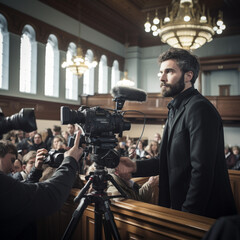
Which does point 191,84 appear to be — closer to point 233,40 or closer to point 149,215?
point 149,215

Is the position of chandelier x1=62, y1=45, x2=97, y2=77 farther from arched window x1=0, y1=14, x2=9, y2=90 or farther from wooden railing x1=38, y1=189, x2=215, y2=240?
wooden railing x1=38, y1=189, x2=215, y2=240

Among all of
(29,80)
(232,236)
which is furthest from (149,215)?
(29,80)

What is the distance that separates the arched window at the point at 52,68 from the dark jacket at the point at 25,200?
11197 millimetres

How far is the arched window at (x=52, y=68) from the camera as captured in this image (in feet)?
39.7

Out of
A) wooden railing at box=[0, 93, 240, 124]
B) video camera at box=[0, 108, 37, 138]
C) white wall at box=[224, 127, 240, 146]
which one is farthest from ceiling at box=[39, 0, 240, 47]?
video camera at box=[0, 108, 37, 138]

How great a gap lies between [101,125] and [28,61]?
409 inches

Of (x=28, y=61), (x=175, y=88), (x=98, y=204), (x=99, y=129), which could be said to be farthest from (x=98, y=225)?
(x=28, y=61)

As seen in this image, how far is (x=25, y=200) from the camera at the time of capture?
1262 millimetres

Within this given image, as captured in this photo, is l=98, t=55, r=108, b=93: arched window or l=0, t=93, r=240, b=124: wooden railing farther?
l=98, t=55, r=108, b=93: arched window

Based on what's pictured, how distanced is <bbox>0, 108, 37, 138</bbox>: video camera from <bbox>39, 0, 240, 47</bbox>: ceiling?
11.2 m

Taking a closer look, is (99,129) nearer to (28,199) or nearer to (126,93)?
(126,93)

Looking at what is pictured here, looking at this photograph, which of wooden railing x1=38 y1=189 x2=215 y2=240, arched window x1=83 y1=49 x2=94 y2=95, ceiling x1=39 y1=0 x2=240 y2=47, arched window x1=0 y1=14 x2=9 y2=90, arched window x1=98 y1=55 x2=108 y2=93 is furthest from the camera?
arched window x1=98 y1=55 x2=108 y2=93

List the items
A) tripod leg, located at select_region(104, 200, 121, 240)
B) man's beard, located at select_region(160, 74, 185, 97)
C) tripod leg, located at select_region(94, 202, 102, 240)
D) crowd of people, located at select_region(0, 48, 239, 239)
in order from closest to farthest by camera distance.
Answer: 1. crowd of people, located at select_region(0, 48, 239, 239)
2. tripod leg, located at select_region(104, 200, 121, 240)
3. tripod leg, located at select_region(94, 202, 102, 240)
4. man's beard, located at select_region(160, 74, 185, 97)

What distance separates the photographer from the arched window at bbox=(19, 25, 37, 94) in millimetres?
11016
